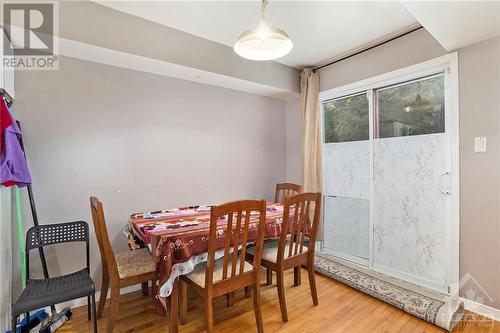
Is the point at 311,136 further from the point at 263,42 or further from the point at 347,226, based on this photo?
the point at 263,42

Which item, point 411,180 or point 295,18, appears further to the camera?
point 411,180

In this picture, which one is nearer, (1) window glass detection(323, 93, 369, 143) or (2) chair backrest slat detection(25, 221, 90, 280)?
(2) chair backrest slat detection(25, 221, 90, 280)

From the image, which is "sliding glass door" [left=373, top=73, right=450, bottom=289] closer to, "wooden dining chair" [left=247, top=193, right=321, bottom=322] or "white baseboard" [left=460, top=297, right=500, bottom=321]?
"white baseboard" [left=460, top=297, right=500, bottom=321]

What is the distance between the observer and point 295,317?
2.04 metres

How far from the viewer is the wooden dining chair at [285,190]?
3.11 m

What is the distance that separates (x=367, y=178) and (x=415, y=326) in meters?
1.42

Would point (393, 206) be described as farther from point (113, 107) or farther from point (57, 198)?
point (57, 198)

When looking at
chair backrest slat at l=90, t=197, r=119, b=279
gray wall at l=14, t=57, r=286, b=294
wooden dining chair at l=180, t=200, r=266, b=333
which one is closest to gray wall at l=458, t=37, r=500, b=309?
wooden dining chair at l=180, t=200, r=266, b=333

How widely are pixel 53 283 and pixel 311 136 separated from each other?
2.84 metres

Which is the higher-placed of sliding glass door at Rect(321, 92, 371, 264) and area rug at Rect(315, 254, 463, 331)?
sliding glass door at Rect(321, 92, 371, 264)

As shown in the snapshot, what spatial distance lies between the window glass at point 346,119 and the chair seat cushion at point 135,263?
2454 mm

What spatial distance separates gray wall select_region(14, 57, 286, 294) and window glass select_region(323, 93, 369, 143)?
3.20 ft

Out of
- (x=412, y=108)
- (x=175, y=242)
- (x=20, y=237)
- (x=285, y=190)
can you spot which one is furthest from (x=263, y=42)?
(x=20, y=237)

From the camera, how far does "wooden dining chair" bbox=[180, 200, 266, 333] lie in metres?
1.58
